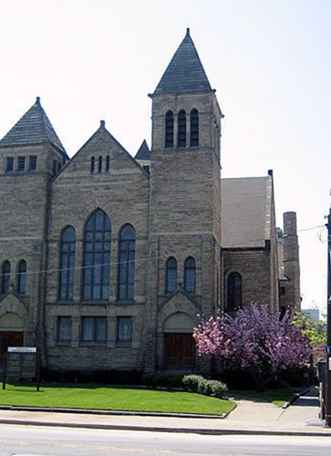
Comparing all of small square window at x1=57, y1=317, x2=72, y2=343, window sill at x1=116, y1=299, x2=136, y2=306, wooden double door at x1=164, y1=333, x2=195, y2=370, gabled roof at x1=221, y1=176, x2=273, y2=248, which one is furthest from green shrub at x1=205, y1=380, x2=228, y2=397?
gabled roof at x1=221, y1=176, x2=273, y2=248

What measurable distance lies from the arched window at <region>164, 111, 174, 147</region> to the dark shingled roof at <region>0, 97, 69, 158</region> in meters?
8.14

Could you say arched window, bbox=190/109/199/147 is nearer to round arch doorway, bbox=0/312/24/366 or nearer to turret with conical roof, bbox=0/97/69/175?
turret with conical roof, bbox=0/97/69/175

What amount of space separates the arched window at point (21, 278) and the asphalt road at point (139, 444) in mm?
22380

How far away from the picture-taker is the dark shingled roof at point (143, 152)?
5628 cm

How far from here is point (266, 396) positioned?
3444 cm

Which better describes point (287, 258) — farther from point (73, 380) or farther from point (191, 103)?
point (73, 380)

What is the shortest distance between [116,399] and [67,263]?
1538 centimetres

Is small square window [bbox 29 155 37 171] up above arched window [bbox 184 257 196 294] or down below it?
above

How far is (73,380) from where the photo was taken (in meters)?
39.3

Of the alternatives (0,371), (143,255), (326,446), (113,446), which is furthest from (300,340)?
(113,446)

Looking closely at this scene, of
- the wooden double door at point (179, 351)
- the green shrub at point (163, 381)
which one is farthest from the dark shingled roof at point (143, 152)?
the green shrub at point (163, 381)

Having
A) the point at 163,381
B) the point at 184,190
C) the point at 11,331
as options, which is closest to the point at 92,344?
the point at 11,331

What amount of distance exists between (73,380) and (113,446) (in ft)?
79.9

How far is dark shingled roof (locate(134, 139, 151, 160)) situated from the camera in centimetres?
5628
